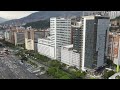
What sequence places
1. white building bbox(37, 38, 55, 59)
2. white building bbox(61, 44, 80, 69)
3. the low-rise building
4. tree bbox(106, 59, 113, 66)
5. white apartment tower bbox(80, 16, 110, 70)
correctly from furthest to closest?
white building bbox(37, 38, 55, 59), tree bbox(106, 59, 113, 66), the low-rise building, white building bbox(61, 44, 80, 69), white apartment tower bbox(80, 16, 110, 70)

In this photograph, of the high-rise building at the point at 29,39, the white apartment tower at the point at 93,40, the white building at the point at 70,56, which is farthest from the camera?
the high-rise building at the point at 29,39

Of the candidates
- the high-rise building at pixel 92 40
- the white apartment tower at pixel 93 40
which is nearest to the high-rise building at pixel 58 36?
the high-rise building at pixel 92 40

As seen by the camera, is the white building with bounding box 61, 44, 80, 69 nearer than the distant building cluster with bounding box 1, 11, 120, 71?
No

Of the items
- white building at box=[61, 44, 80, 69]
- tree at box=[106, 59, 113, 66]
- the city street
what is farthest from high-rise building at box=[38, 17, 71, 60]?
tree at box=[106, 59, 113, 66]

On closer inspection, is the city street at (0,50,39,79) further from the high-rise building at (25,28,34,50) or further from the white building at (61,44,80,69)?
the high-rise building at (25,28,34,50)

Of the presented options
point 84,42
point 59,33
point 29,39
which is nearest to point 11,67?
point 59,33

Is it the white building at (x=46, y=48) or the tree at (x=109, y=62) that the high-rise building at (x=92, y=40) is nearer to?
the tree at (x=109, y=62)

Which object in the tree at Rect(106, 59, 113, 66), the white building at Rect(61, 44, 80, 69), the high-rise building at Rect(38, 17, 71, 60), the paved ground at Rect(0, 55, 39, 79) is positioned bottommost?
the paved ground at Rect(0, 55, 39, 79)
